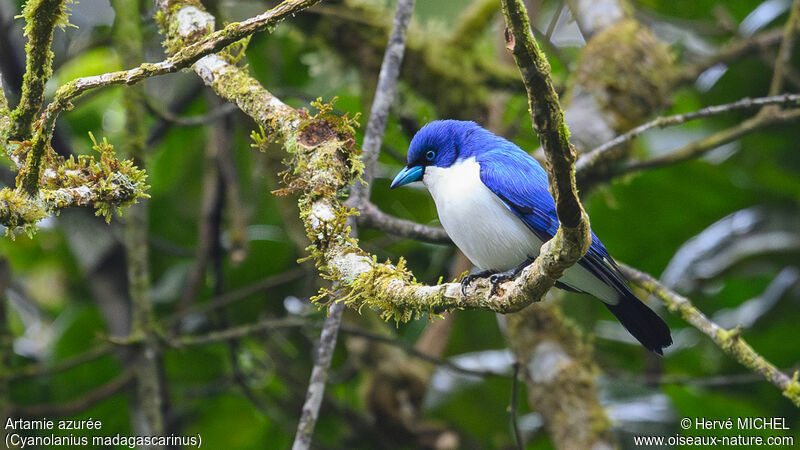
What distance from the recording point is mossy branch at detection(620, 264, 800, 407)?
9.02 feet

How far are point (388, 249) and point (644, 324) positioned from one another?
7.62 ft

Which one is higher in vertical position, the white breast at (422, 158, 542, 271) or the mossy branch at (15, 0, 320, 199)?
the white breast at (422, 158, 542, 271)

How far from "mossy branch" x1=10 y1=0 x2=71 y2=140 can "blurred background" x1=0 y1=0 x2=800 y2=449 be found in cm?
208

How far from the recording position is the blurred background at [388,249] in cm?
439

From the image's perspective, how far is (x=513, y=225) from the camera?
3.05 metres

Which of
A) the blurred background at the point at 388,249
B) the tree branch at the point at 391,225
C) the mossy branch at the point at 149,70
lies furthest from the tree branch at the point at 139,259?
the mossy branch at the point at 149,70

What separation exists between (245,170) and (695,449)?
3.40 metres

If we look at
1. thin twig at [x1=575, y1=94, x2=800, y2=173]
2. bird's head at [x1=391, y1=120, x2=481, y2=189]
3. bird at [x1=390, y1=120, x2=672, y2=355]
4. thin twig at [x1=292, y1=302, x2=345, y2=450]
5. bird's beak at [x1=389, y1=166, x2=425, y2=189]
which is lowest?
thin twig at [x1=292, y1=302, x2=345, y2=450]

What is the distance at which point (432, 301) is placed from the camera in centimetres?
193

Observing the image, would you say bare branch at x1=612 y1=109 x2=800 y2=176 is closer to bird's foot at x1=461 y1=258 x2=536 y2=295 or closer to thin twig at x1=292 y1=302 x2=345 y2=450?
bird's foot at x1=461 y1=258 x2=536 y2=295

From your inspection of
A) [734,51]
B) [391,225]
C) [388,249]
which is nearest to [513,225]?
[391,225]

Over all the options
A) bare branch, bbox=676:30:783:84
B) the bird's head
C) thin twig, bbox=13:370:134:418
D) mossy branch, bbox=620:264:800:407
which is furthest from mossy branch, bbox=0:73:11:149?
bare branch, bbox=676:30:783:84

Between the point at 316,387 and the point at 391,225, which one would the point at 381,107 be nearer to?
the point at 391,225

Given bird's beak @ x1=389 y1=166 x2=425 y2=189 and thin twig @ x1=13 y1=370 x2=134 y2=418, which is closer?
bird's beak @ x1=389 y1=166 x2=425 y2=189
